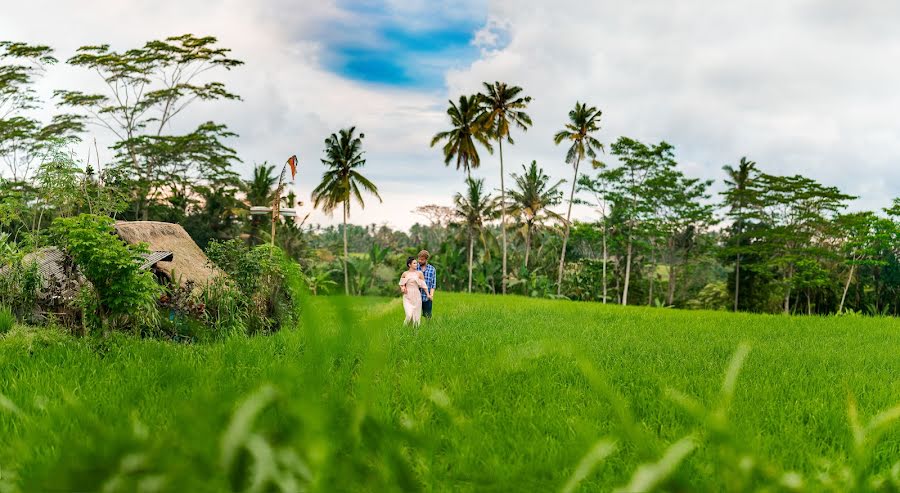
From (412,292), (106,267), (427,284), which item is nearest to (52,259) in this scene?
(106,267)

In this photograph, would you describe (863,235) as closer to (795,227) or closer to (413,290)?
(795,227)

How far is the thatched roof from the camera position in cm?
1200

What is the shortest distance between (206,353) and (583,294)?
1446 inches

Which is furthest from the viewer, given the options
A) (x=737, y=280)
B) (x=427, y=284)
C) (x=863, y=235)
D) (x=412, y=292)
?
(x=737, y=280)

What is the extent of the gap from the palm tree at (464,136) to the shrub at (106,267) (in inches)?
1300

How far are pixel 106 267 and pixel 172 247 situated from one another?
6568 mm

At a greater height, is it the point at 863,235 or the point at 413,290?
the point at 863,235

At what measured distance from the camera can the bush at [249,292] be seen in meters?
9.73

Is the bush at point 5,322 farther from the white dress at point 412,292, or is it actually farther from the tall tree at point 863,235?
the tall tree at point 863,235

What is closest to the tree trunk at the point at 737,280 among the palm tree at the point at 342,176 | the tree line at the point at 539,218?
the tree line at the point at 539,218

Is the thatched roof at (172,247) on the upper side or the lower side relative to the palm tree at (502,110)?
lower

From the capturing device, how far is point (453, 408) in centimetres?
90

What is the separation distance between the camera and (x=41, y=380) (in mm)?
4867

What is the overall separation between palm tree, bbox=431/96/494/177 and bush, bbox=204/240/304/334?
28.8 meters
